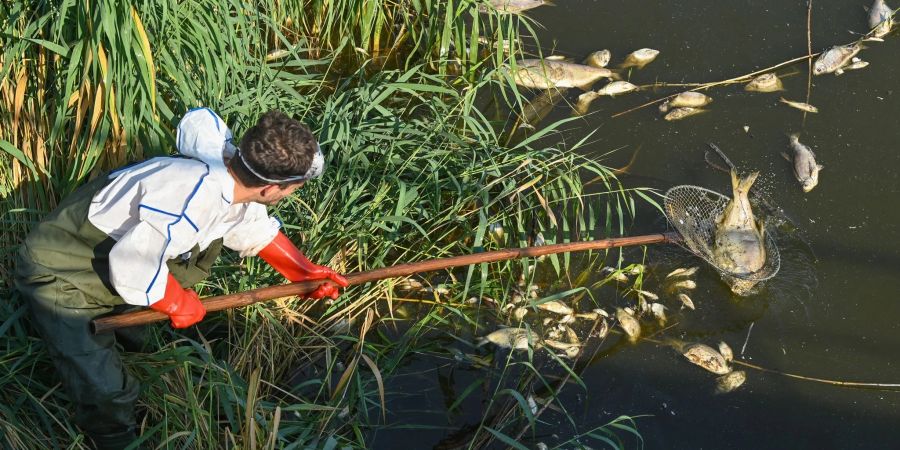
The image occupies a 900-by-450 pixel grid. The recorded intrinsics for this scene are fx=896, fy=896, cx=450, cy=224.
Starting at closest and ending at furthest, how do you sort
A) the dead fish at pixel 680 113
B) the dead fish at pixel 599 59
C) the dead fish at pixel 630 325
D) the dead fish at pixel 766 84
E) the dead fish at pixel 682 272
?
the dead fish at pixel 630 325, the dead fish at pixel 682 272, the dead fish at pixel 680 113, the dead fish at pixel 766 84, the dead fish at pixel 599 59

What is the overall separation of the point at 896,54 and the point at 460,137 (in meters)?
2.83

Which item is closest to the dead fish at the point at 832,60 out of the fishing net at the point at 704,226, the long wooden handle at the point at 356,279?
the fishing net at the point at 704,226

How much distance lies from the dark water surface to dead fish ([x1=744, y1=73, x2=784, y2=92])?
1.7 inches

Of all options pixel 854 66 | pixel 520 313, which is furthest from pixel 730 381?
pixel 854 66

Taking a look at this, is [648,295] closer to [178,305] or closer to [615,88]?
[615,88]

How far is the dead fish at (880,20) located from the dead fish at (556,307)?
282 centimetres

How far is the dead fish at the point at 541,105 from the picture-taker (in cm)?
504

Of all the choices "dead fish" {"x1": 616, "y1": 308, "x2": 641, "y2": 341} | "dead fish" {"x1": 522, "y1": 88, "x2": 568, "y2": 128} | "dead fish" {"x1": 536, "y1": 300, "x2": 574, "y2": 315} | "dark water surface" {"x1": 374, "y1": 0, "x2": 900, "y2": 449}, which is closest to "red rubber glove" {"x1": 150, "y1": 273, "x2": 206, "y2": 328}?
"dark water surface" {"x1": 374, "y1": 0, "x2": 900, "y2": 449}

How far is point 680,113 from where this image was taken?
4984mm

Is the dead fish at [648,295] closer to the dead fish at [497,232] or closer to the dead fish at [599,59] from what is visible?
the dead fish at [497,232]

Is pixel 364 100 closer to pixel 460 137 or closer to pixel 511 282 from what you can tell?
pixel 460 137

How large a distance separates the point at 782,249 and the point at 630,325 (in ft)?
3.01

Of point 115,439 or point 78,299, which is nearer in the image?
point 78,299

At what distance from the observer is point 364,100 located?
430cm
